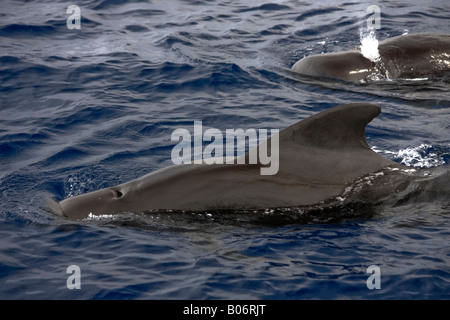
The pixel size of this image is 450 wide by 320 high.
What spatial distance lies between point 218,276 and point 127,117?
6205mm

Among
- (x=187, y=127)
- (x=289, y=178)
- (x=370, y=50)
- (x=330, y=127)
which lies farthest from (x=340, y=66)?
(x=289, y=178)

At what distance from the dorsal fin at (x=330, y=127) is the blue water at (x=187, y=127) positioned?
3.11ft

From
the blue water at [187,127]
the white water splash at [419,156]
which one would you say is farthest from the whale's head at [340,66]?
the white water splash at [419,156]

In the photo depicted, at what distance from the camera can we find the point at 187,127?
12.5 metres

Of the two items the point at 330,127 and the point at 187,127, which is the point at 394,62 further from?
the point at 330,127

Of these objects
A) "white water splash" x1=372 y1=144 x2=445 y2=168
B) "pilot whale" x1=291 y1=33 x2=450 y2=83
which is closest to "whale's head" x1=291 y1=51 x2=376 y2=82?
"pilot whale" x1=291 y1=33 x2=450 y2=83

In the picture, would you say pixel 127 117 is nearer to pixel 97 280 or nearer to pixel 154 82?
pixel 154 82

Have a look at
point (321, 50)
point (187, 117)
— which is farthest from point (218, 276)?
point (321, 50)

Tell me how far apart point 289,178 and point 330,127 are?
754 millimetres

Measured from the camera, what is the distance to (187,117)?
42.4 ft

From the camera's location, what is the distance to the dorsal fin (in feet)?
27.3

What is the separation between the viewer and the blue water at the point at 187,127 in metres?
7.30

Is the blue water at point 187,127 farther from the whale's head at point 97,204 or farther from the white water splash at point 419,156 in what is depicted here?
the whale's head at point 97,204

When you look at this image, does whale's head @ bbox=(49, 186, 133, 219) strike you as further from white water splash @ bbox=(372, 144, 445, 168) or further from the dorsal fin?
white water splash @ bbox=(372, 144, 445, 168)
